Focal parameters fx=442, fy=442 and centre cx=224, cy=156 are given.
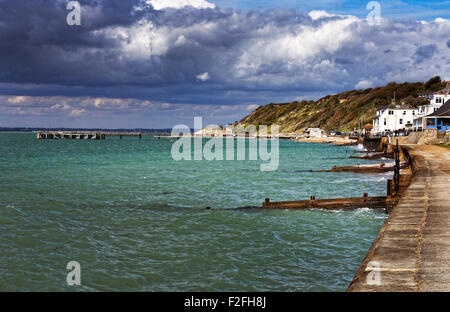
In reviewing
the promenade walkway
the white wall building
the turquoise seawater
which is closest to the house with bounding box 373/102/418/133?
the white wall building

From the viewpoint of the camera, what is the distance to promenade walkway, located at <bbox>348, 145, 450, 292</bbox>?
7.59 metres

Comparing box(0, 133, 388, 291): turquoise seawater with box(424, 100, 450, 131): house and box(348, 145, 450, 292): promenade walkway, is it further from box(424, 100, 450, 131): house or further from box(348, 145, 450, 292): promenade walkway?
box(424, 100, 450, 131): house

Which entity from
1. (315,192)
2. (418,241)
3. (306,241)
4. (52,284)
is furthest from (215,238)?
(315,192)

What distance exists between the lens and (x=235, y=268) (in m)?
12.5

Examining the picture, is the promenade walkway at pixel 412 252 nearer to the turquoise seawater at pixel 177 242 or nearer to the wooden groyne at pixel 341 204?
the turquoise seawater at pixel 177 242

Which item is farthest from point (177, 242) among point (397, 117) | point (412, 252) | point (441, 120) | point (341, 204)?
point (397, 117)

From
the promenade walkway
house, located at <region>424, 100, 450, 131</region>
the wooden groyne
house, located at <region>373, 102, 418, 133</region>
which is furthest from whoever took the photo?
house, located at <region>373, 102, 418, 133</region>

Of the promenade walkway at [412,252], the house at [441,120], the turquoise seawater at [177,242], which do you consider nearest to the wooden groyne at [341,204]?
the turquoise seawater at [177,242]

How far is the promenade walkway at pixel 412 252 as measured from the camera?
299 inches

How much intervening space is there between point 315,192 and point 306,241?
13.8m

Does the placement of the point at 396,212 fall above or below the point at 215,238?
above

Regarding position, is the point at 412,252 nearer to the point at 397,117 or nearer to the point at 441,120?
the point at 441,120

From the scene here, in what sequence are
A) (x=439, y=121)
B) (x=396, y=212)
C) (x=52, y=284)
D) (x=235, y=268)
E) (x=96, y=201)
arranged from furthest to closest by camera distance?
(x=439, y=121), (x=96, y=201), (x=396, y=212), (x=235, y=268), (x=52, y=284)
